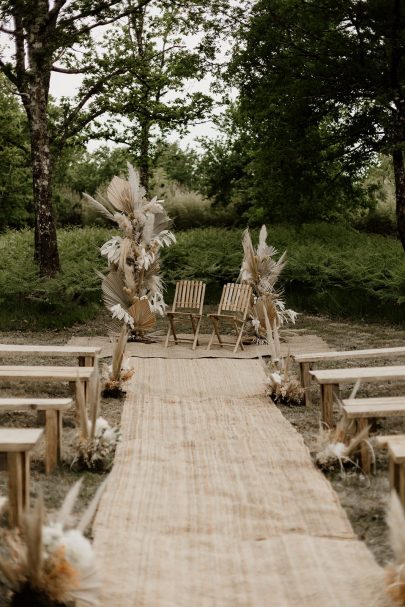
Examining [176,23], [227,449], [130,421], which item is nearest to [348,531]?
[227,449]

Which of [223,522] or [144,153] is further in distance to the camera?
[144,153]

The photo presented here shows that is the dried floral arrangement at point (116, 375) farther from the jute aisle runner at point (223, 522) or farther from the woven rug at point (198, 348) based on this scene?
the woven rug at point (198, 348)

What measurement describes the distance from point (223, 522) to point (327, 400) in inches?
80.8

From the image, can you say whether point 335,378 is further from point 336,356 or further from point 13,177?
point 13,177

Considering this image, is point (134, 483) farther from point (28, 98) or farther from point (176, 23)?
point (176, 23)

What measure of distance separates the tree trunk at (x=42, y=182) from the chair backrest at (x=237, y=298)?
12.3ft

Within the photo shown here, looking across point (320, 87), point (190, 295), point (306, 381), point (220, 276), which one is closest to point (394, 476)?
point (306, 381)

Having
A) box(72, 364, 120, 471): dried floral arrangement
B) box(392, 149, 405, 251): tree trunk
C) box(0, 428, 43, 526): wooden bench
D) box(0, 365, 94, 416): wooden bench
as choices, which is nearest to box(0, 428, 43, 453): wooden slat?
box(0, 428, 43, 526): wooden bench

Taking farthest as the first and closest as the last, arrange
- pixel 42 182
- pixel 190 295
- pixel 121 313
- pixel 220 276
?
pixel 220 276, pixel 42 182, pixel 190 295, pixel 121 313

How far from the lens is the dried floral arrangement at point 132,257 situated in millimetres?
10438

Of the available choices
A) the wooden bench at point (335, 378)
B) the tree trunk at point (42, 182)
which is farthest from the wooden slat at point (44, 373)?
the tree trunk at point (42, 182)

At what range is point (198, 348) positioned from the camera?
10516 millimetres

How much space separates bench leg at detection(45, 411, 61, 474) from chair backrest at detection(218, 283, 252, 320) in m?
5.25

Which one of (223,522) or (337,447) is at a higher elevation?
(337,447)
